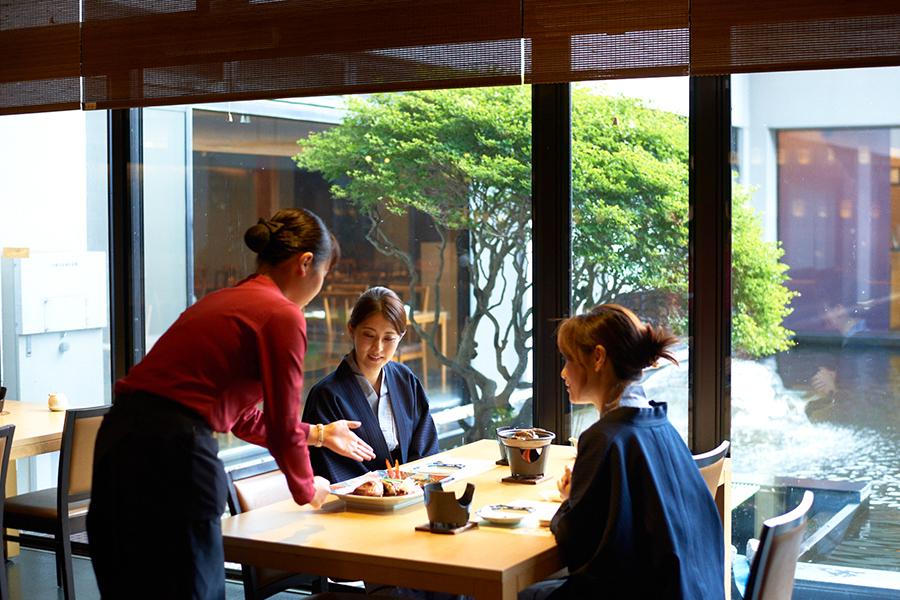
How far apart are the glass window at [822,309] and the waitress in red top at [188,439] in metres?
1.88

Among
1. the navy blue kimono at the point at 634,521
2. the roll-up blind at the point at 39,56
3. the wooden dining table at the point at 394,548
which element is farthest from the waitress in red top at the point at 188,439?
the roll-up blind at the point at 39,56

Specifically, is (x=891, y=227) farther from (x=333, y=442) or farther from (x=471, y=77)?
(x=333, y=442)

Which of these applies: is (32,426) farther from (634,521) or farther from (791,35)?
(791,35)

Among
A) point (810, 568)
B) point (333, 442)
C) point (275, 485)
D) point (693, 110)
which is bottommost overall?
point (810, 568)

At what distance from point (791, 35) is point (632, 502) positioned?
72.0 inches

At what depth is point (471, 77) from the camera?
3271mm

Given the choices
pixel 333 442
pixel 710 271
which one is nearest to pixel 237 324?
pixel 333 442

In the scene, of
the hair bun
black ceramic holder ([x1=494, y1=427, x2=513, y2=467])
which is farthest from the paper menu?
the hair bun

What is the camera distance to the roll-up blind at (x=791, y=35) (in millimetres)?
2889

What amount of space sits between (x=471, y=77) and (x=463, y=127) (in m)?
0.33

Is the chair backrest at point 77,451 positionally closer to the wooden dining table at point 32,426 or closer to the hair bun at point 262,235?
the wooden dining table at point 32,426

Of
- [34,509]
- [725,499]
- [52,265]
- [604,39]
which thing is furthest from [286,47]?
[725,499]

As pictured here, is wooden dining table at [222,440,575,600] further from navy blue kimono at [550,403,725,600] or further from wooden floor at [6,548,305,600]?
wooden floor at [6,548,305,600]

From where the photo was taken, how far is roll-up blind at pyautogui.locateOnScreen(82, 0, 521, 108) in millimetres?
3275
